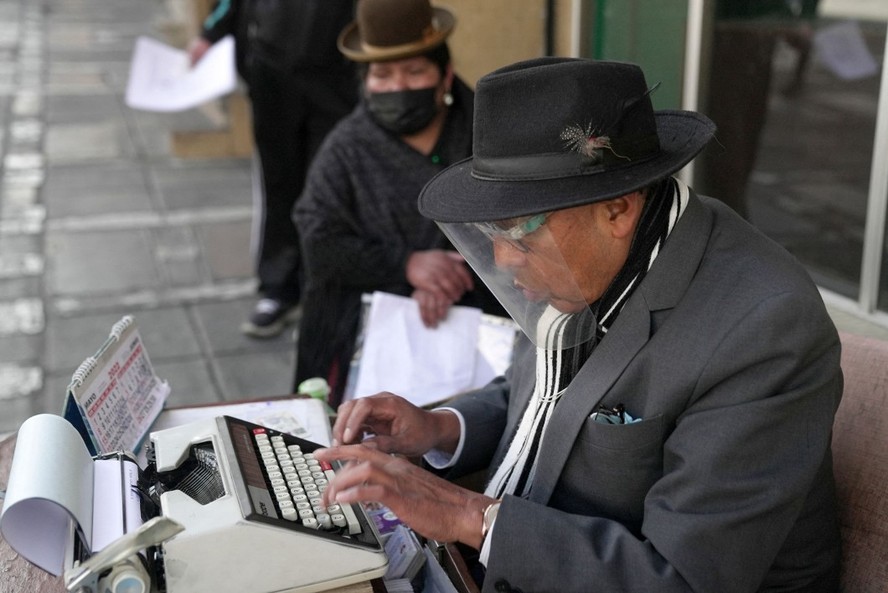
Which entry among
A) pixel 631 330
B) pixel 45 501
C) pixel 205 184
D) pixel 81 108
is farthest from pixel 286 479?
pixel 81 108

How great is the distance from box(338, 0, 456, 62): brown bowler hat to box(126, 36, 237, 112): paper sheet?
5.73ft

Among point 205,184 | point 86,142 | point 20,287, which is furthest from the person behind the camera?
point 86,142

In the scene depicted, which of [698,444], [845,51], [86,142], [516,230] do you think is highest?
[516,230]

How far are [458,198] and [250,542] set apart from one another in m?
0.60

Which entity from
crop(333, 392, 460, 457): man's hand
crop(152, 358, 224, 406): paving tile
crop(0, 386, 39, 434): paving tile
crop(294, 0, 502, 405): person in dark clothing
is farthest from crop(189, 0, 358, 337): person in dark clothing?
crop(333, 392, 460, 457): man's hand

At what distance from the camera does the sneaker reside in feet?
14.4

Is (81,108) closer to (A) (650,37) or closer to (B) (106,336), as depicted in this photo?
(B) (106,336)

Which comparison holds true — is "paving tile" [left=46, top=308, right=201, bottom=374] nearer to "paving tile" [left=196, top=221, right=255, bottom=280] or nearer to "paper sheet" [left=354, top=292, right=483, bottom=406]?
"paving tile" [left=196, top=221, right=255, bottom=280]

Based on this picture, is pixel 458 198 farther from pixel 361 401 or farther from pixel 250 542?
pixel 250 542

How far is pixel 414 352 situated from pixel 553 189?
127 cm

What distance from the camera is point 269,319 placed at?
4.41 m

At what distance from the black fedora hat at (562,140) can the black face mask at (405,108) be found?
126 centimetres

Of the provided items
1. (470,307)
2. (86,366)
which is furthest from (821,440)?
(470,307)

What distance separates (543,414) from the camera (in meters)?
1.58
